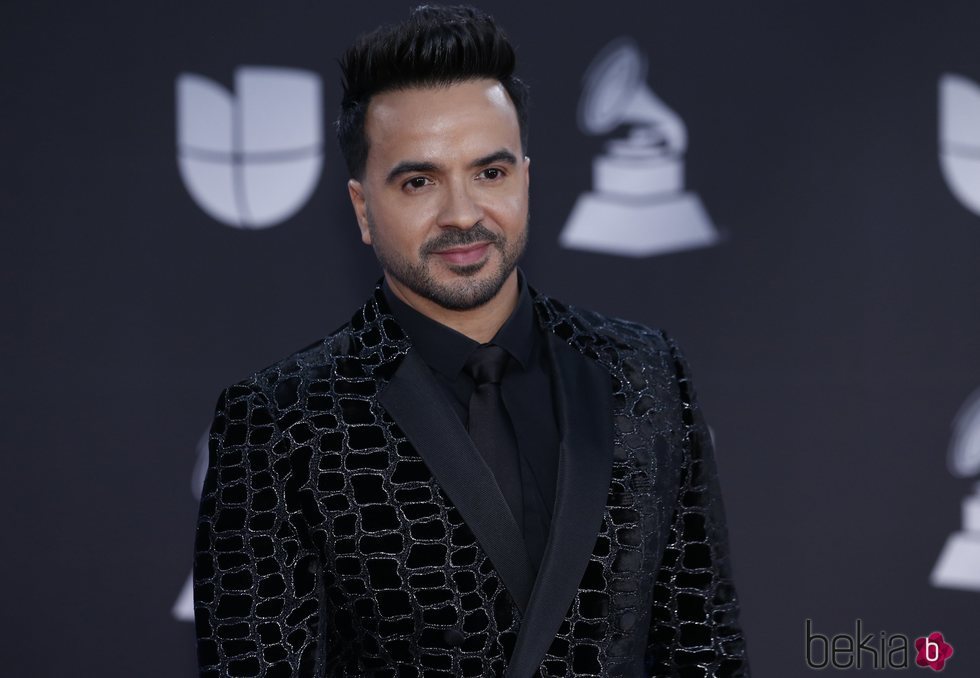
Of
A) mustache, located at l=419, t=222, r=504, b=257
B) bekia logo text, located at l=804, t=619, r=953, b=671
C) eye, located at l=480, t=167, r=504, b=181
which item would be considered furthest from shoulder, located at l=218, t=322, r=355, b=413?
bekia logo text, located at l=804, t=619, r=953, b=671

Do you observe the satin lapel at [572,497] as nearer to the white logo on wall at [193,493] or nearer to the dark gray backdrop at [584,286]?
the dark gray backdrop at [584,286]

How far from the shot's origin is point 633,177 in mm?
2764

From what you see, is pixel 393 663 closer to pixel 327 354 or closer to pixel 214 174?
pixel 327 354

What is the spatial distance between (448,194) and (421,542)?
52cm

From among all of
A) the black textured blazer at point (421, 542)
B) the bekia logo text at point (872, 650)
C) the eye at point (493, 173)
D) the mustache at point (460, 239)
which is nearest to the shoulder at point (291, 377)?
the black textured blazer at point (421, 542)

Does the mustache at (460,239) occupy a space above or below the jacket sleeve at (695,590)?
above

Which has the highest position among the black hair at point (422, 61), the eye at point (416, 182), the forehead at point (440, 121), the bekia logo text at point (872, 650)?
the black hair at point (422, 61)

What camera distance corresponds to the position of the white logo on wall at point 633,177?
2.74 m

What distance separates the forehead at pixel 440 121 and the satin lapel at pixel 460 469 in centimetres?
35

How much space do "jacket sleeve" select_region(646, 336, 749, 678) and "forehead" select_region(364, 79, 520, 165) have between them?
21.9 inches

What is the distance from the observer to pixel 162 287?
2629 millimetres

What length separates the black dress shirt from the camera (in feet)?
5.07

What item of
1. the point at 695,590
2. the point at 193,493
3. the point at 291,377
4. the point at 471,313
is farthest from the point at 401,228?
the point at 193,493

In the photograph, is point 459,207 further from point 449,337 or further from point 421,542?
point 421,542
